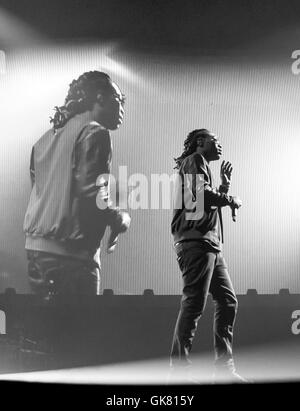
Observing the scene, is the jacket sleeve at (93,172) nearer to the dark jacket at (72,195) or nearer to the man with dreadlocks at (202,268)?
the dark jacket at (72,195)

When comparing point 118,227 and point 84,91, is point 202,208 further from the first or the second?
point 84,91

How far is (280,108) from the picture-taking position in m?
3.54

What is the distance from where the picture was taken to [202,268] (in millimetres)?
3332

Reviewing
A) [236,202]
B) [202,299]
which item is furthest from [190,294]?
[236,202]

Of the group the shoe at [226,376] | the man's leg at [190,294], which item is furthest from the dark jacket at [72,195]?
the shoe at [226,376]

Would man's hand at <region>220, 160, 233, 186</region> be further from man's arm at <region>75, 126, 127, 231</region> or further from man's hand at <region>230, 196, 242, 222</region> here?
man's arm at <region>75, 126, 127, 231</region>

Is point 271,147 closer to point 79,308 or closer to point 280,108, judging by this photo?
point 280,108

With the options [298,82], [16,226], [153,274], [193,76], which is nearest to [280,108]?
[298,82]

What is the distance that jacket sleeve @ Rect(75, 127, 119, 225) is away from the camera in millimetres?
3479

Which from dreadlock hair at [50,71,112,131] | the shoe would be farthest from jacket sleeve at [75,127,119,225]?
the shoe

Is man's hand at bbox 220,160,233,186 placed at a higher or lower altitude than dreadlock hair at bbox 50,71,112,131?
lower

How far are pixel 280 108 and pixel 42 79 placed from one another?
1377 millimetres
